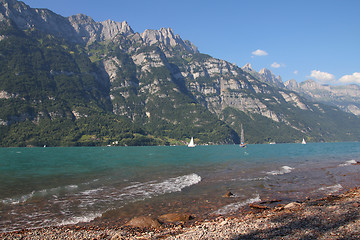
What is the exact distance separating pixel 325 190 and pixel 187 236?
26.7 metres

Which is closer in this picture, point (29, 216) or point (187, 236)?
point (187, 236)

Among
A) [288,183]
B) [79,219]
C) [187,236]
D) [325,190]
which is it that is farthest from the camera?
[288,183]

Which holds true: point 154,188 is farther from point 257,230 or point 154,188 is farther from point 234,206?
point 257,230

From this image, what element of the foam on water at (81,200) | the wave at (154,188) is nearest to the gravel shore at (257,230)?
the foam on water at (81,200)

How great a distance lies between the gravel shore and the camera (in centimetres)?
1415

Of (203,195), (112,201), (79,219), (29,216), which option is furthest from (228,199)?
(29,216)

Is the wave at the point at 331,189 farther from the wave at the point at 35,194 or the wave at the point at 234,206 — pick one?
the wave at the point at 35,194

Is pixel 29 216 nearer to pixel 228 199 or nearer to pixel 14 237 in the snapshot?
pixel 14 237

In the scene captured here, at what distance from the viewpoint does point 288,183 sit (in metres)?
38.7

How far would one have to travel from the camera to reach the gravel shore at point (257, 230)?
557 inches

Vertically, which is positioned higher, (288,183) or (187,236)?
(187,236)

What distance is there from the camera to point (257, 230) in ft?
50.1

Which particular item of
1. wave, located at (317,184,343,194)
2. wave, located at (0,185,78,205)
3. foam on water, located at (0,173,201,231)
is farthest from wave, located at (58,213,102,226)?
wave, located at (317,184,343,194)

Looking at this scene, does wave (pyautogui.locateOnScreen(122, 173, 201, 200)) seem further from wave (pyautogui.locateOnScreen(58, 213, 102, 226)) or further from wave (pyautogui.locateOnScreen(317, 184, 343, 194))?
wave (pyautogui.locateOnScreen(317, 184, 343, 194))
